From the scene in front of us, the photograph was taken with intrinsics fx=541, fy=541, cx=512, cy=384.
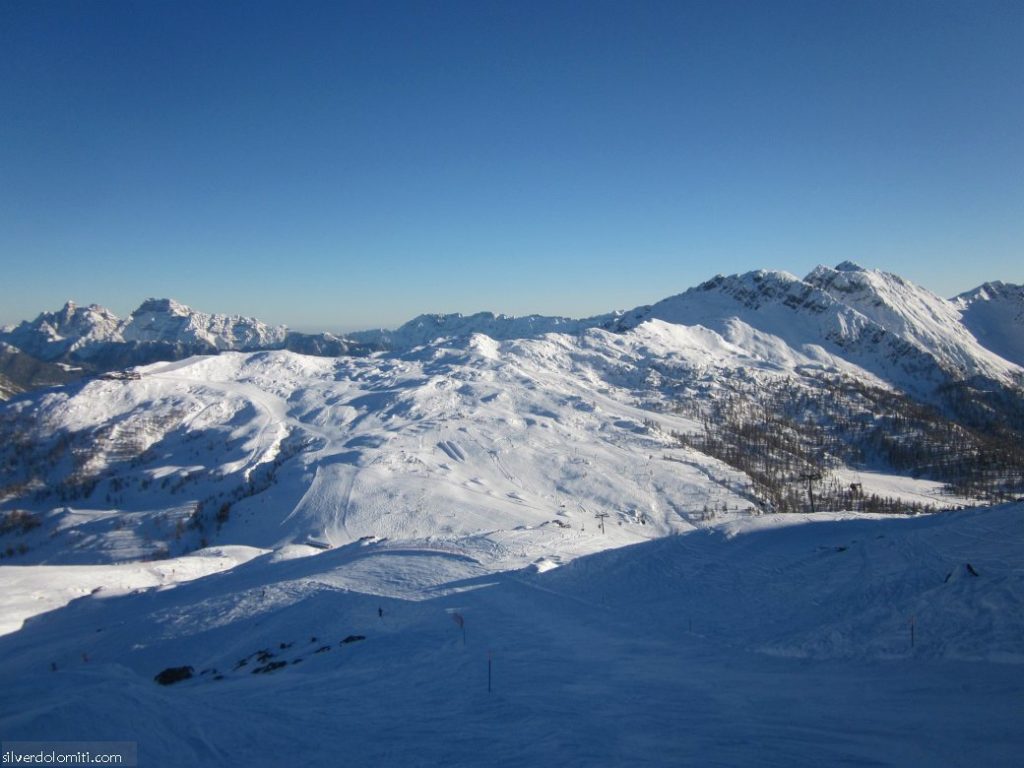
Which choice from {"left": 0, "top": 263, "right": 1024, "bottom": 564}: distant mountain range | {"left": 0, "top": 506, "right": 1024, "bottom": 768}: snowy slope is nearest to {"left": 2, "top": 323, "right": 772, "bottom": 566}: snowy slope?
{"left": 0, "top": 263, "right": 1024, "bottom": 564}: distant mountain range

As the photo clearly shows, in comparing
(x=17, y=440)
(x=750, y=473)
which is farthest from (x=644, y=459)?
(x=17, y=440)

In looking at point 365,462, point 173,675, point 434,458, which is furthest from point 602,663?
point 434,458

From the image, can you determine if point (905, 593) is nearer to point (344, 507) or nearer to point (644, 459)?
point (344, 507)

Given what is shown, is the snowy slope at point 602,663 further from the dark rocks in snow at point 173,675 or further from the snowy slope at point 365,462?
the snowy slope at point 365,462

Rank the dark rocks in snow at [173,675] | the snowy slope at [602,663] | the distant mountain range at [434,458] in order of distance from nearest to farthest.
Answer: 1. the snowy slope at [602,663]
2. the dark rocks in snow at [173,675]
3. the distant mountain range at [434,458]

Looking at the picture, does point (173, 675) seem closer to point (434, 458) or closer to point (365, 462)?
point (365, 462)

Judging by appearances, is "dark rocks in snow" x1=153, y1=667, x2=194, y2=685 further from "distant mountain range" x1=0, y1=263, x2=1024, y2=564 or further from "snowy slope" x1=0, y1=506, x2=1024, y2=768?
"distant mountain range" x1=0, y1=263, x2=1024, y2=564

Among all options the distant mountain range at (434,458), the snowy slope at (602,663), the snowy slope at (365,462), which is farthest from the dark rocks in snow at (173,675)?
the distant mountain range at (434,458)
